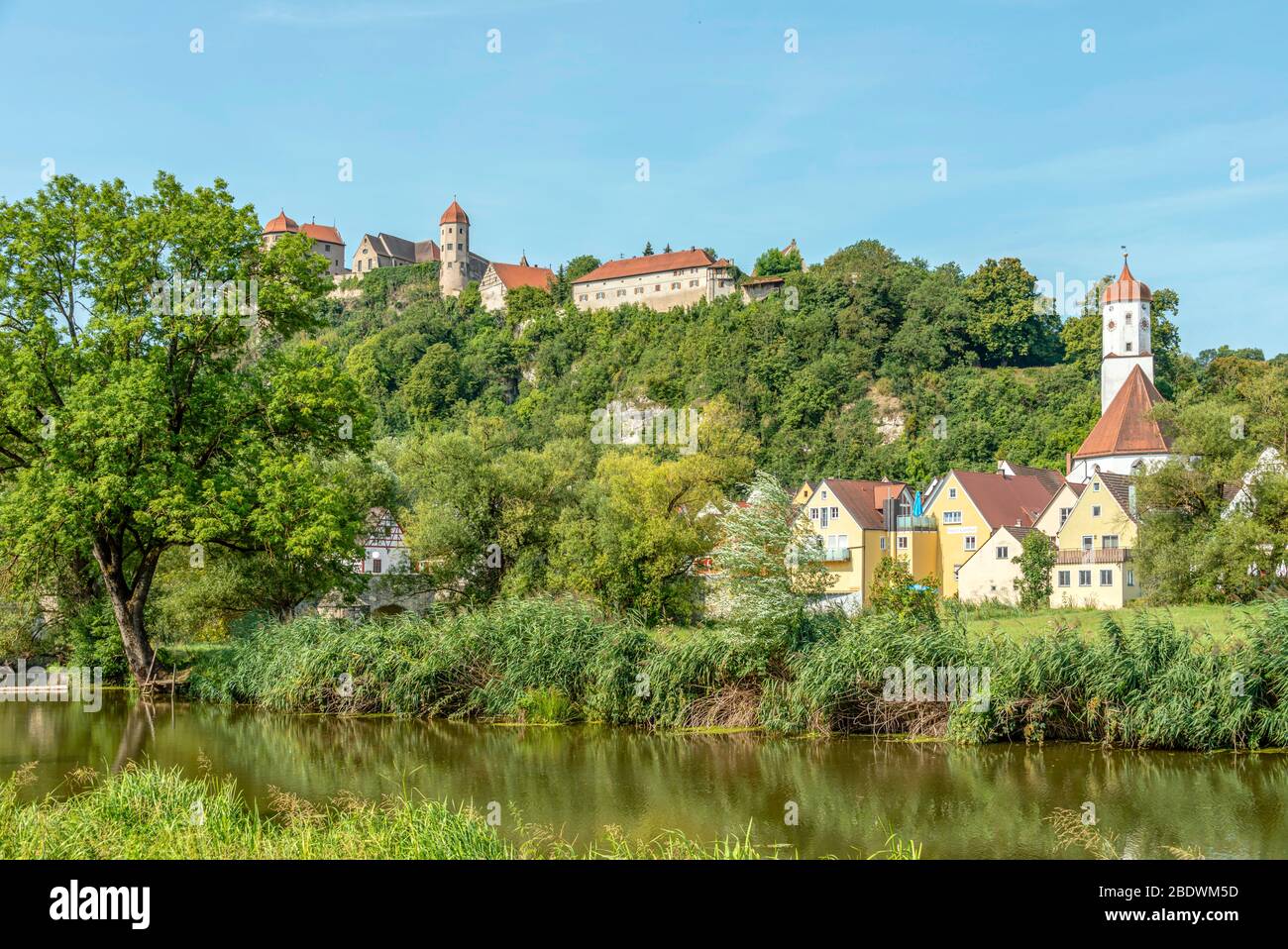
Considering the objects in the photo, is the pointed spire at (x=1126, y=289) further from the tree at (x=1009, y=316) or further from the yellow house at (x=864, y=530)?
the yellow house at (x=864, y=530)

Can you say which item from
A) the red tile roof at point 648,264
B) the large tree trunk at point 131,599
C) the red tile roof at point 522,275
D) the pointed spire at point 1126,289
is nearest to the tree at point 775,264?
the red tile roof at point 648,264

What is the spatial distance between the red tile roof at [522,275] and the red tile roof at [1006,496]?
72.2m

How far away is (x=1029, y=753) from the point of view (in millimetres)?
19484

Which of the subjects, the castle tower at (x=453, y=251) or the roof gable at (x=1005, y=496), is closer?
the roof gable at (x=1005, y=496)

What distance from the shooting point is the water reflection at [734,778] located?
46.2 ft

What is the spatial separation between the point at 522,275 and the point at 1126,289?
73.2 metres

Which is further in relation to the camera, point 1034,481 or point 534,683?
point 1034,481

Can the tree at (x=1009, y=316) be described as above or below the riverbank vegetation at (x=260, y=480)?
above

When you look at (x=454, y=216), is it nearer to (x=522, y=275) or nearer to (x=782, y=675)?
(x=522, y=275)

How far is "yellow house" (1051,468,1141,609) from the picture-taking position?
4825 cm

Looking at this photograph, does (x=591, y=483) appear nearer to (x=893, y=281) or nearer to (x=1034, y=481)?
(x=1034, y=481)
